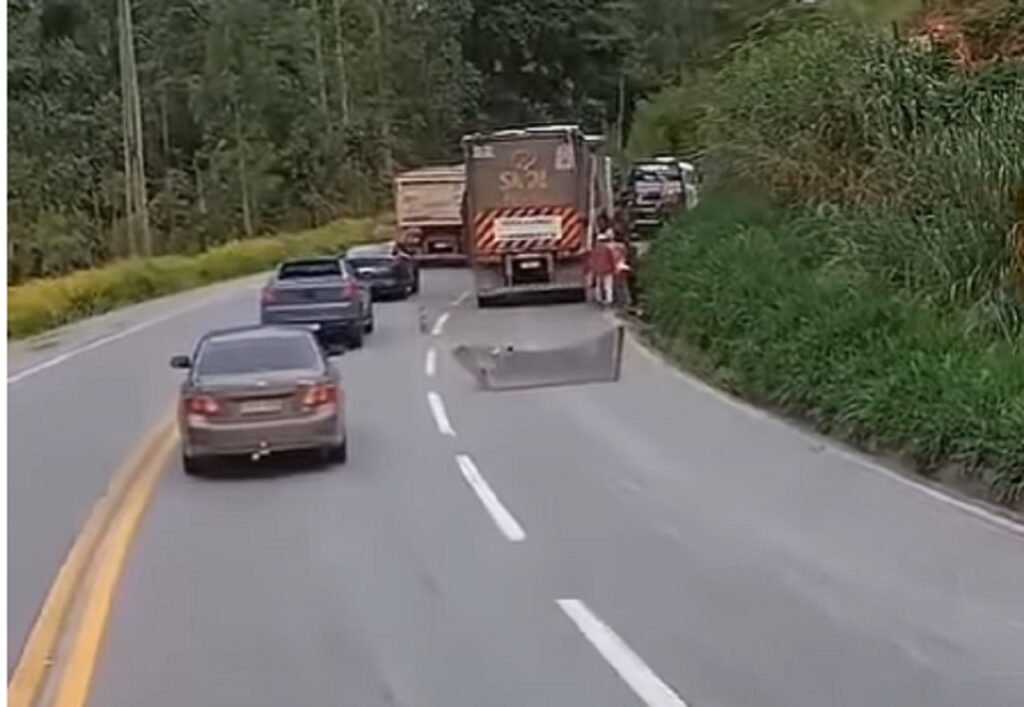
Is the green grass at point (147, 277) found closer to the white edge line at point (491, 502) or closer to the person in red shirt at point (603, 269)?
the person in red shirt at point (603, 269)

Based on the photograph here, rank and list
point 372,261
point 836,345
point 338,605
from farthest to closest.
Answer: point 372,261 < point 836,345 < point 338,605

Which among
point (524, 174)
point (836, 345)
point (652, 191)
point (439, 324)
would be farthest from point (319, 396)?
point (652, 191)

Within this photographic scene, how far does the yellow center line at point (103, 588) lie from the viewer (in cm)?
1052

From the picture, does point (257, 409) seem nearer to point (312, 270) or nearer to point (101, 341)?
point (312, 270)

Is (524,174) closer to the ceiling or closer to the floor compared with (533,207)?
closer to the ceiling

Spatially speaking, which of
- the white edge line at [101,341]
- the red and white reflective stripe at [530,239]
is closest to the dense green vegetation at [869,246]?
the red and white reflective stripe at [530,239]

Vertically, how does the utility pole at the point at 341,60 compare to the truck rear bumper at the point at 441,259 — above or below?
above

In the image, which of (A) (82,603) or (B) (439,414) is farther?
(B) (439,414)

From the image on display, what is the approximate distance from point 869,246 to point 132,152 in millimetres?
40078

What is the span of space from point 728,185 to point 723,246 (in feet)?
17.4

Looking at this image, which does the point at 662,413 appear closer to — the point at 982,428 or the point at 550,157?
the point at 982,428

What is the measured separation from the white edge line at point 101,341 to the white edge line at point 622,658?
74.3 feet

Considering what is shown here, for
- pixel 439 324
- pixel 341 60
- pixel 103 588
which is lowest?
pixel 439 324

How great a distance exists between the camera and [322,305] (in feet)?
118
